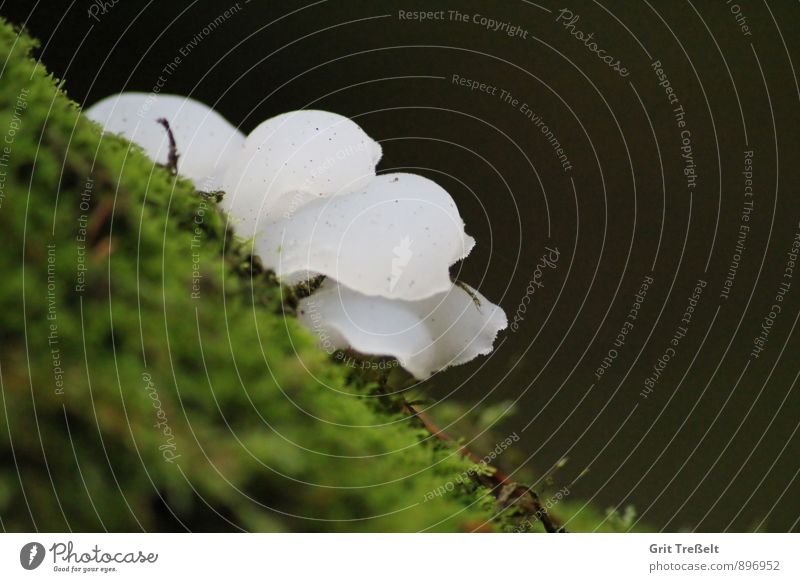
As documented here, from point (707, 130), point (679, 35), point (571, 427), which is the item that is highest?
point (679, 35)

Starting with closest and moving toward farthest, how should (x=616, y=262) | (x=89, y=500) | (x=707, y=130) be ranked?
1. (x=89, y=500)
2. (x=616, y=262)
3. (x=707, y=130)

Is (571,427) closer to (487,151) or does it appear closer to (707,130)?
(487,151)

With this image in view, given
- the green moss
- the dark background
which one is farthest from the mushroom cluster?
the dark background

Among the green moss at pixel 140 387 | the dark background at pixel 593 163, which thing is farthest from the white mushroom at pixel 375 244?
the dark background at pixel 593 163

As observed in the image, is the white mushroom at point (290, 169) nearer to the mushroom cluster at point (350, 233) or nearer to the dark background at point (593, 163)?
the mushroom cluster at point (350, 233)

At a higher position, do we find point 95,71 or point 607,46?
point 607,46
